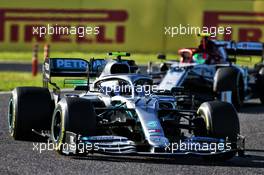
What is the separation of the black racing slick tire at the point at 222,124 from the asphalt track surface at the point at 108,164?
261 mm

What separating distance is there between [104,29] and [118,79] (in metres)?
17.5

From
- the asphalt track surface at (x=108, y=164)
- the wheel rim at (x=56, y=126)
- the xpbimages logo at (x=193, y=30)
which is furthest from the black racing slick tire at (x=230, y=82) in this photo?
the xpbimages logo at (x=193, y=30)

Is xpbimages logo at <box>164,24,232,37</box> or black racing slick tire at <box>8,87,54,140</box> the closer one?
black racing slick tire at <box>8,87,54,140</box>

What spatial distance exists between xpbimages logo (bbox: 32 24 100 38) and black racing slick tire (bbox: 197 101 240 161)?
Answer: 18.6 m

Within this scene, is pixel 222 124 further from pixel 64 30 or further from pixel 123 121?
pixel 64 30

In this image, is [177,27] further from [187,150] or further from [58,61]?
[187,150]

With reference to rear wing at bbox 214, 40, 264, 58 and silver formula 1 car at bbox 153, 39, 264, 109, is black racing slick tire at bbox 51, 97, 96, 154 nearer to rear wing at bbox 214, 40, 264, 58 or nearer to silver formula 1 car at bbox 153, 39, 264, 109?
silver formula 1 car at bbox 153, 39, 264, 109

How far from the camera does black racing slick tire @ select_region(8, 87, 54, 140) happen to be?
1170 cm

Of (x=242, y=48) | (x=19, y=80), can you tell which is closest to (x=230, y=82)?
(x=242, y=48)

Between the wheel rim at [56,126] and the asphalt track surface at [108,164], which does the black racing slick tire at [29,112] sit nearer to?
the asphalt track surface at [108,164]

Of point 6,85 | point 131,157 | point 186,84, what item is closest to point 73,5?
point 6,85

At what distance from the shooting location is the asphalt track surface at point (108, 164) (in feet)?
31.5

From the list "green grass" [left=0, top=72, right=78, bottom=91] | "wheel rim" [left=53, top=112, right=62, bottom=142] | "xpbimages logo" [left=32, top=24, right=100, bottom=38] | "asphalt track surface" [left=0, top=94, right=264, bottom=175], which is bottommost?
"green grass" [left=0, top=72, right=78, bottom=91]

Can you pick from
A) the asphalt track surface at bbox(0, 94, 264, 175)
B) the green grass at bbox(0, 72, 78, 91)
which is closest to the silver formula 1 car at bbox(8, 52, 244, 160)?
the asphalt track surface at bbox(0, 94, 264, 175)
